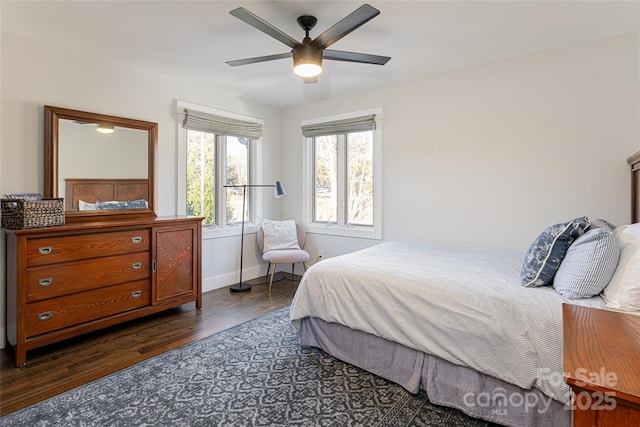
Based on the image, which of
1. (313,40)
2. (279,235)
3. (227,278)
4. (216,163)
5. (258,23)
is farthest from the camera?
(279,235)

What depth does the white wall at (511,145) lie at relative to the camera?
8.83ft

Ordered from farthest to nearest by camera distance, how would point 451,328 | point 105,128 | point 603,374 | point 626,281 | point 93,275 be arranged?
1. point 105,128
2. point 93,275
3. point 451,328
4. point 626,281
5. point 603,374

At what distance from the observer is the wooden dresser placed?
2.33m

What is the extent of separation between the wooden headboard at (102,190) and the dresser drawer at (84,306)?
81 centimetres

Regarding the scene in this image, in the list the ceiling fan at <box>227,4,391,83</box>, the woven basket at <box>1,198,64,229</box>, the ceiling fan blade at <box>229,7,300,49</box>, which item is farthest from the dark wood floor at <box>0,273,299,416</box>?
the ceiling fan blade at <box>229,7,300,49</box>

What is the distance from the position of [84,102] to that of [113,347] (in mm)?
2114

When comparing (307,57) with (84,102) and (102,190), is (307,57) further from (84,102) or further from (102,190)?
(102,190)

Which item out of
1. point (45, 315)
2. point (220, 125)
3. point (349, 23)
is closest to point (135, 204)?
point (45, 315)

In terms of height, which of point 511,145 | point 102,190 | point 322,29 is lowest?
point 102,190

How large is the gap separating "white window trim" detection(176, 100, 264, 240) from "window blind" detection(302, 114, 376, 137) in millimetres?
694

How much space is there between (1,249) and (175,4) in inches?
88.3

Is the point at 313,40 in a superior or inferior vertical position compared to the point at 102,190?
superior

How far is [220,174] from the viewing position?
13.6ft

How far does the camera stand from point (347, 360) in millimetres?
2330
